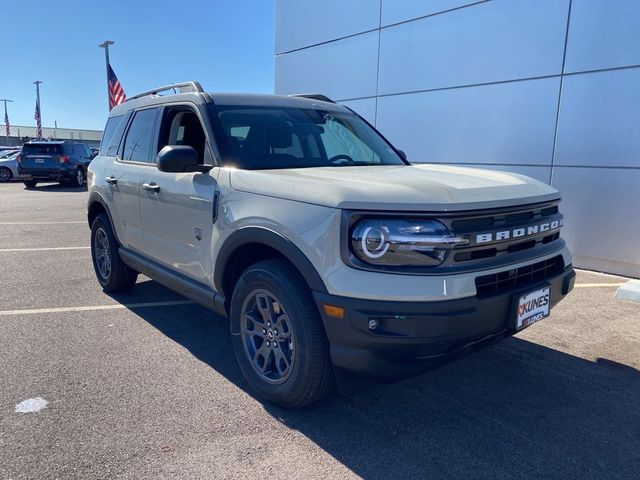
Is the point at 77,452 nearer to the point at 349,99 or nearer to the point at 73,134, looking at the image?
the point at 349,99

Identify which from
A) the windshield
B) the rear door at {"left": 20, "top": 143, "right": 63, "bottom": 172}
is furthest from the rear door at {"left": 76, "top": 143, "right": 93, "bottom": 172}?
the windshield

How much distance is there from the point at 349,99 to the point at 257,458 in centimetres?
900

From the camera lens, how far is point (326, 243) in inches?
101

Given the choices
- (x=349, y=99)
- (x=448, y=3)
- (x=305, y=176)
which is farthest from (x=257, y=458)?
(x=349, y=99)

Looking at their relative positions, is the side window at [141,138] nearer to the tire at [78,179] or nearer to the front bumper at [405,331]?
the front bumper at [405,331]

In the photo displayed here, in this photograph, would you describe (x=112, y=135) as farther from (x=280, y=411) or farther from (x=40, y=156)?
(x=40, y=156)

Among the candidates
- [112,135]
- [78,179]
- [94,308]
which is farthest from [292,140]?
[78,179]

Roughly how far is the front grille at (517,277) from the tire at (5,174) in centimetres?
2403

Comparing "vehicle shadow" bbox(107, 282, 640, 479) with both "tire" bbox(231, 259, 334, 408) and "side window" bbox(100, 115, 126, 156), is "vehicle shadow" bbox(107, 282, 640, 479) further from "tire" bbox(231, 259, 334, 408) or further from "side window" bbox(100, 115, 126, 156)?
"side window" bbox(100, 115, 126, 156)

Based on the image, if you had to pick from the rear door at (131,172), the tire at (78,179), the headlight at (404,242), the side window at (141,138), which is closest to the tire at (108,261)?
the rear door at (131,172)

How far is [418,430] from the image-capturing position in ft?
9.35

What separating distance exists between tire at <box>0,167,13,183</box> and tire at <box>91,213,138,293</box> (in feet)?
64.7

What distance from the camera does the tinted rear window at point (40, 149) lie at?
17.9m

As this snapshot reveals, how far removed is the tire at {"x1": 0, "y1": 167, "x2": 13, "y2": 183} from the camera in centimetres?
2175
